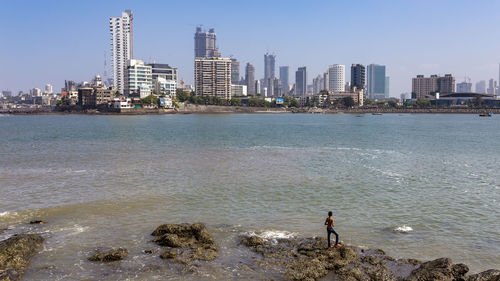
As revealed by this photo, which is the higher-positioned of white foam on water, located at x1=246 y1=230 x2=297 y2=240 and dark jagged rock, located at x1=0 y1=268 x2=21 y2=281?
dark jagged rock, located at x1=0 y1=268 x2=21 y2=281

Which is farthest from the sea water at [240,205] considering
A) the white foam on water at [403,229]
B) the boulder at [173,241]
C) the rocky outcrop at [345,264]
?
the rocky outcrop at [345,264]

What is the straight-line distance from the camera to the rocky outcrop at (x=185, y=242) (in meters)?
14.6

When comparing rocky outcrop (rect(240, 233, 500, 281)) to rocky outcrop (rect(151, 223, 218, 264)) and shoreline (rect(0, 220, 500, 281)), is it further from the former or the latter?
rocky outcrop (rect(151, 223, 218, 264))

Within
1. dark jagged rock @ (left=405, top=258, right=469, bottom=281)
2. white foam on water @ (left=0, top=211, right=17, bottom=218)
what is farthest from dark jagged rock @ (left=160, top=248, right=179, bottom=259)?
white foam on water @ (left=0, top=211, right=17, bottom=218)

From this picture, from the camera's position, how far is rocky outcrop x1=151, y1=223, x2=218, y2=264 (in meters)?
14.6

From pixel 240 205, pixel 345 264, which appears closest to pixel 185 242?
pixel 345 264

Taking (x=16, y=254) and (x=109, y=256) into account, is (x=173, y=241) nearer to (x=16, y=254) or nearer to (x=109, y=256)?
(x=109, y=256)

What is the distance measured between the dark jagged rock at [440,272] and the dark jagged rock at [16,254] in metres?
12.9

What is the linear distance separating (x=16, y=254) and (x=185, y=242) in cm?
607

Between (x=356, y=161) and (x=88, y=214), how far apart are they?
90.2ft

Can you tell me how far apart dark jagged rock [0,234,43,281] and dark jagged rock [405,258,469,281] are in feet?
42.2

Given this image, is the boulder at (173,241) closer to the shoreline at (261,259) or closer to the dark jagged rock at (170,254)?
the shoreline at (261,259)

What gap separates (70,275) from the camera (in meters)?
13.1

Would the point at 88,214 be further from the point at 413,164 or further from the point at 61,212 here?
the point at 413,164
